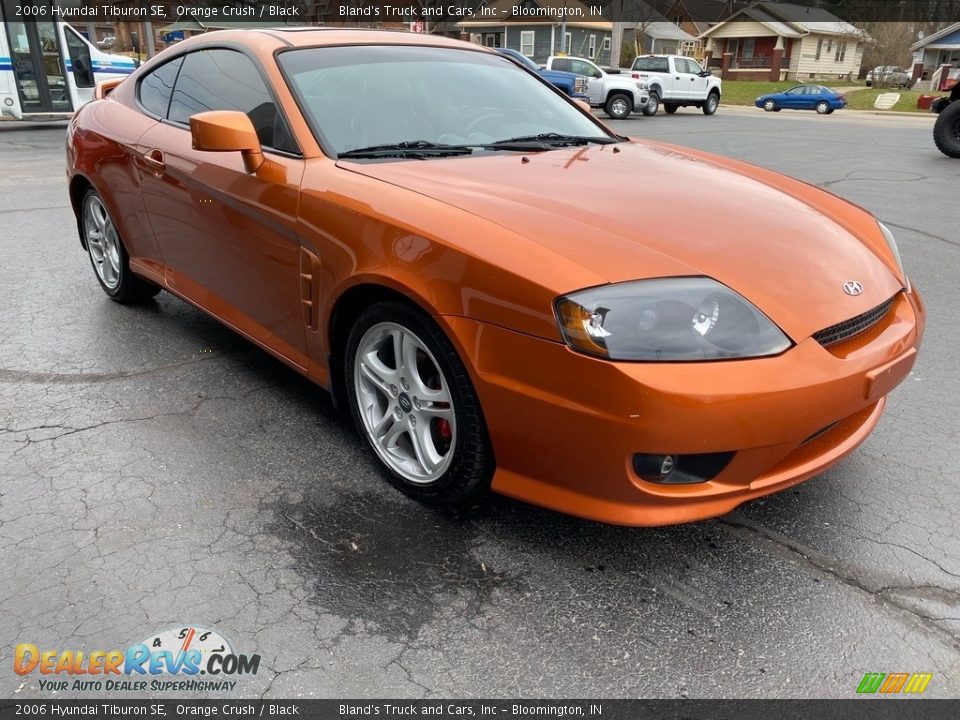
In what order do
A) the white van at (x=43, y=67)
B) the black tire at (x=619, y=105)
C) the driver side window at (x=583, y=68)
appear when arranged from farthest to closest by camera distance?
1. the driver side window at (x=583, y=68)
2. the black tire at (x=619, y=105)
3. the white van at (x=43, y=67)

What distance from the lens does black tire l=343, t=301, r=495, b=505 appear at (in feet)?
7.43

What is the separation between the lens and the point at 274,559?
236 cm

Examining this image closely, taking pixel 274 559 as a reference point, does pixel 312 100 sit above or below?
above

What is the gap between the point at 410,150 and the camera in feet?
9.51

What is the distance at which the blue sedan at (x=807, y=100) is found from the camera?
3328 cm

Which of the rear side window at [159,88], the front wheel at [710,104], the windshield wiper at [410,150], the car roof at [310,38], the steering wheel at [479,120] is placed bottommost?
the front wheel at [710,104]

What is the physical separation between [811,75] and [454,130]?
67660mm

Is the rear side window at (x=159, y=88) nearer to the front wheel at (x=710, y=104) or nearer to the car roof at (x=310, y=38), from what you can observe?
the car roof at (x=310, y=38)

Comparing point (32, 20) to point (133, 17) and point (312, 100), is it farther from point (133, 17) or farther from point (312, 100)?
point (133, 17)

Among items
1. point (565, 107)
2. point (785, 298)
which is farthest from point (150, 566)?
point (565, 107)

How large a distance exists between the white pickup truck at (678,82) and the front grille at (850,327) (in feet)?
81.7

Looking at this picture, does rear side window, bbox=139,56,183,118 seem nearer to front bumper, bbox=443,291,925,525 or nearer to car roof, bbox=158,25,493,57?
car roof, bbox=158,25,493,57

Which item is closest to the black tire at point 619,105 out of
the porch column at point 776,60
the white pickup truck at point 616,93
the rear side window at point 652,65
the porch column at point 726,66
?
the white pickup truck at point 616,93

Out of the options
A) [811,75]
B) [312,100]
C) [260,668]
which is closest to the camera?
[260,668]
